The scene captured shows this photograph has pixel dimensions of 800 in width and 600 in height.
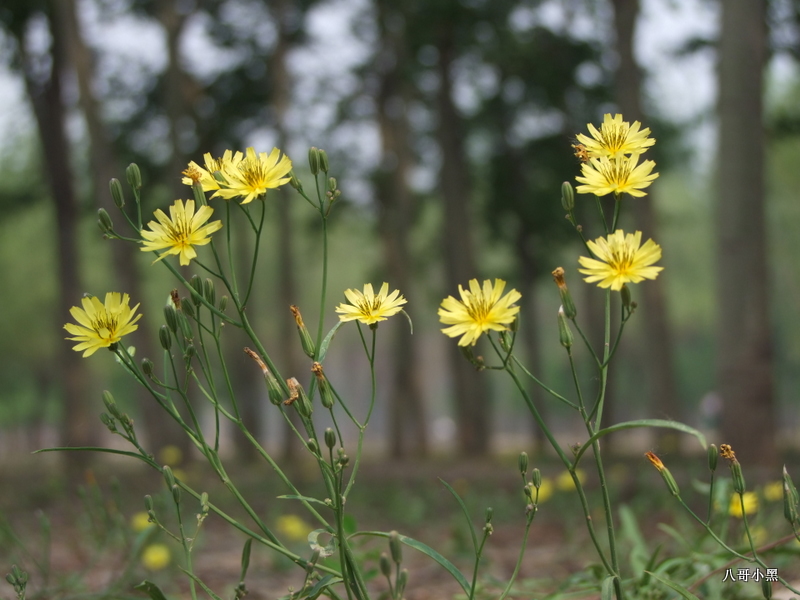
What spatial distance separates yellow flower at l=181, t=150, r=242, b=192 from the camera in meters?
1.50

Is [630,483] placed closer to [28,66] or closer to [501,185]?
[501,185]

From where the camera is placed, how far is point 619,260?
4.66 feet

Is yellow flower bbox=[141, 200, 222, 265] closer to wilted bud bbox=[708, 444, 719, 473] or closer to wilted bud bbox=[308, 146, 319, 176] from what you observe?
wilted bud bbox=[308, 146, 319, 176]

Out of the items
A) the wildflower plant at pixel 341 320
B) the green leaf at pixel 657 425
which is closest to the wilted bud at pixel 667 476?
the wildflower plant at pixel 341 320

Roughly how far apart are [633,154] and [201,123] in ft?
38.2

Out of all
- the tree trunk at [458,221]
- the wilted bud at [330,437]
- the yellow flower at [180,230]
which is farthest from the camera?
the tree trunk at [458,221]

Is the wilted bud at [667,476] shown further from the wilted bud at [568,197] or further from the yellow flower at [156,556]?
the yellow flower at [156,556]

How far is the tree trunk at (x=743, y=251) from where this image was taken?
17.4ft

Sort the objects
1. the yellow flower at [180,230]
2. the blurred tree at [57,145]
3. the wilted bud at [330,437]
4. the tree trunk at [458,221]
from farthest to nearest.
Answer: the tree trunk at [458,221] < the blurred tree at [57,145] < the yellow flower at [180,230] < the wilted bud at [330,437]

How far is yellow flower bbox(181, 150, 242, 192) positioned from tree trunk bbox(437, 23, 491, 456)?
32.7 feet

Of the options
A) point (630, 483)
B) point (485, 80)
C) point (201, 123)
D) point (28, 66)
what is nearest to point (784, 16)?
point (485, 80)

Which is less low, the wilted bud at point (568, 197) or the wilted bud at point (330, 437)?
the wilted bud at point (568, 197)

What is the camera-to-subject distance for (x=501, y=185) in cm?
1273

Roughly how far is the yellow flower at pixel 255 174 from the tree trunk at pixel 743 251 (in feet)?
14.6
